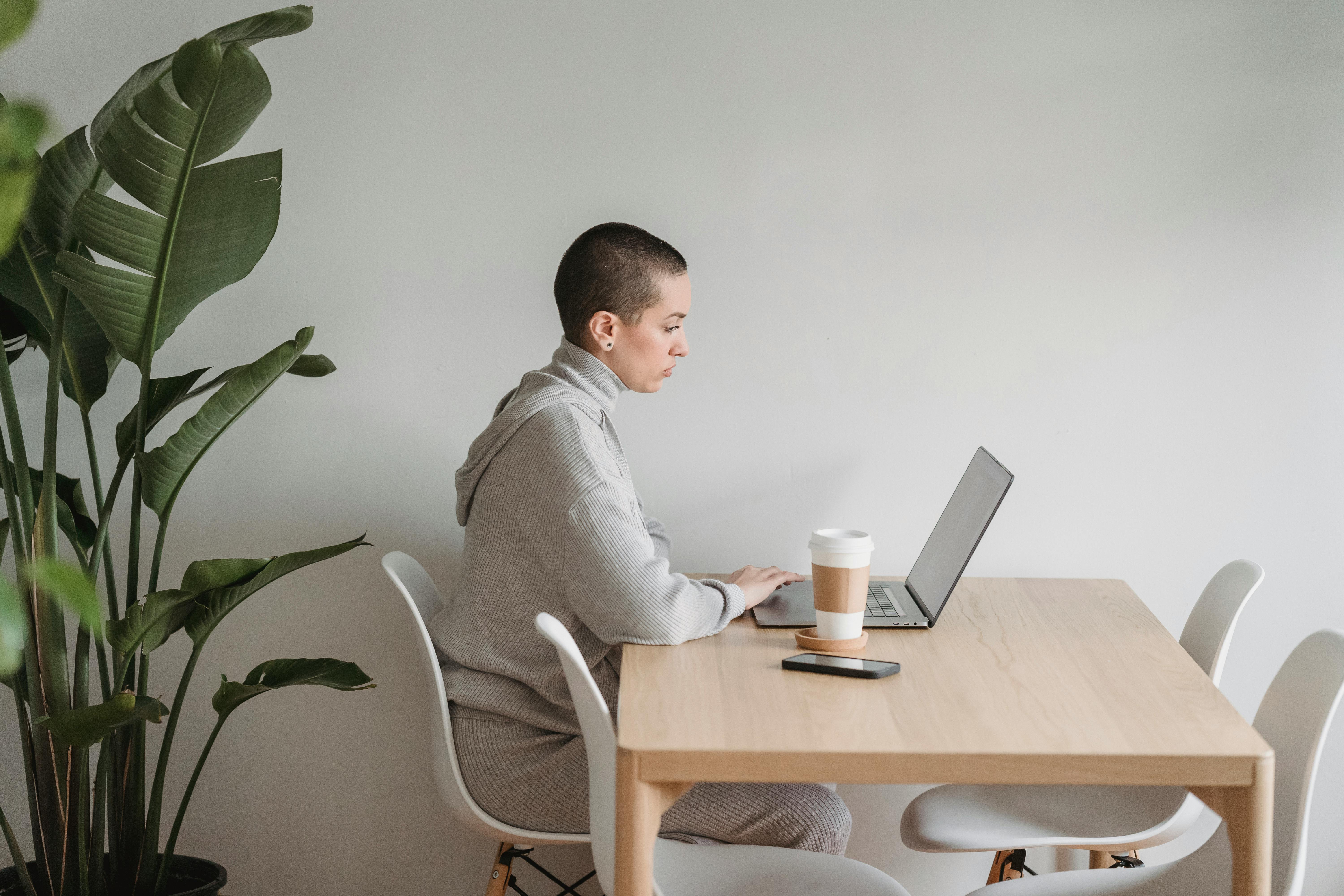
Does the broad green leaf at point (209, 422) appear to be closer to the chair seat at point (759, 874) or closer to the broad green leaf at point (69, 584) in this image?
the chair seat at point (759, 874)

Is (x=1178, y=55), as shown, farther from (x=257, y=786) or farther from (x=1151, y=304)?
(x=257, y=786)

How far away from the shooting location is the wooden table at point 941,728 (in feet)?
3.60

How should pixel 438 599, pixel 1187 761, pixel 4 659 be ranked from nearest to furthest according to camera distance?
pixel 4 659 < pixel 1187 761 < pixel 438 599

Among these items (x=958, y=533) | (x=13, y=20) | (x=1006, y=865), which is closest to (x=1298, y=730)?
(x=958, y=533)

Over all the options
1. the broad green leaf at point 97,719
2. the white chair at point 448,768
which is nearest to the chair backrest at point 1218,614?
the white chair at point 448,768

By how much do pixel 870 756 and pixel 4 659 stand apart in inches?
35.1

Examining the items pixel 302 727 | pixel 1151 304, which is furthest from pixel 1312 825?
pixel 302 727

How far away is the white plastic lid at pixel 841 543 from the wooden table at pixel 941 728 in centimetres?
16

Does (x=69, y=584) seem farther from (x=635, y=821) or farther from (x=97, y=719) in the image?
(x=97, y=719)

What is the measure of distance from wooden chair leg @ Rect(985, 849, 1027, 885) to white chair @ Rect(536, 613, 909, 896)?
57cm

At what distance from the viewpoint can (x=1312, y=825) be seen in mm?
2162

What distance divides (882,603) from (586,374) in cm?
64

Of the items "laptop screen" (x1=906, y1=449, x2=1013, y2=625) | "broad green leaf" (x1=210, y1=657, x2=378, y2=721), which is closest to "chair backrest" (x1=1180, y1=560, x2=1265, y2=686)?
"laptop screen" (x1=906, y1=449, x2=1013, y2=625)

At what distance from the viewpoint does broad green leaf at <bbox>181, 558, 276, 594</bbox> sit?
155 cm
